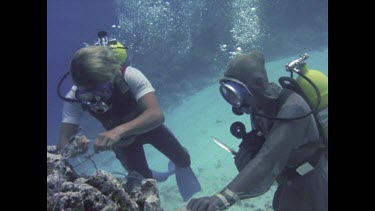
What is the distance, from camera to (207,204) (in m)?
2.16

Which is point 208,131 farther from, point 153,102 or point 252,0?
point 252,0

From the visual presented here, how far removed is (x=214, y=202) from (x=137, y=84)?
2199 millimetres

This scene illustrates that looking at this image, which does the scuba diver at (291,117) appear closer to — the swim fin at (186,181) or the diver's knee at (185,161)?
the diver's knee at (185,161)

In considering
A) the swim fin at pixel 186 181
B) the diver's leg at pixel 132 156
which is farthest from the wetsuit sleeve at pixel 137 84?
the swim fin at pixel 186 181

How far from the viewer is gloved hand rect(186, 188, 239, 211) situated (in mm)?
2152

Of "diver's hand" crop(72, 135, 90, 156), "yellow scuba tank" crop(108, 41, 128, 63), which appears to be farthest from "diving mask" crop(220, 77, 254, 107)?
"yellow scuba tank" crop(108, 41, 128, 63)

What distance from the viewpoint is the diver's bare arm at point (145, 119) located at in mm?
3421

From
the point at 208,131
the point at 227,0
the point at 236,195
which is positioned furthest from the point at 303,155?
the point at 227,0

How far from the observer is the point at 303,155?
2.98 metres

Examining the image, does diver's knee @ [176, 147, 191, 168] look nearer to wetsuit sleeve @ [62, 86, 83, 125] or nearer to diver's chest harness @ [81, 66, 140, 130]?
diver's chest harness @ [81, 66, 140, 130]

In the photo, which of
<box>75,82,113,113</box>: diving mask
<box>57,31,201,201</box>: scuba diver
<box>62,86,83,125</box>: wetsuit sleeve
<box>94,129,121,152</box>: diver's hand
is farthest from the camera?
<box>62,86,83,125</box>: wetsuit sleeve

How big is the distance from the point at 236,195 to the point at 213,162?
8.51 meters

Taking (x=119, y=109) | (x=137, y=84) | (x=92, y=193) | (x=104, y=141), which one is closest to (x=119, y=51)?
(x=137, y=84)

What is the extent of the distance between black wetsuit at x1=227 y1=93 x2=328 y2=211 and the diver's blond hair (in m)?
1.73
